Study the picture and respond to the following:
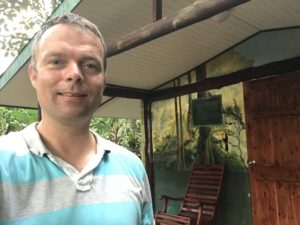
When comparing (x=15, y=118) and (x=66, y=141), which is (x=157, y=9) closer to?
(x=66, y=141)

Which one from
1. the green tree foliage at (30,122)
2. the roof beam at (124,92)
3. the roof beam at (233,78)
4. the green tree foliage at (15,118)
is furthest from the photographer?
the green tree foliage at (15,118)

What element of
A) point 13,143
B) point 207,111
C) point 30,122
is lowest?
point 13,143

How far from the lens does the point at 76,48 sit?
95 cm

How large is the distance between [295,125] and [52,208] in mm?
3643

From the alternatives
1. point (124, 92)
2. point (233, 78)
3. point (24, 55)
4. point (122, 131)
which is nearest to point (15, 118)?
point (122, 131)

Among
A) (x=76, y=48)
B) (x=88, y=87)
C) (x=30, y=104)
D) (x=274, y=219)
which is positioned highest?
(x=30, y=104)

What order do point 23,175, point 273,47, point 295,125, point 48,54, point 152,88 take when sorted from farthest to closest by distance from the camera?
point 152,88 → point 273,47 → point 295,125 → point 48,54 → point 23,175

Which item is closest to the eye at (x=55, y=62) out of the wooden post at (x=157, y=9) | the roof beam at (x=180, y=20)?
the roof beam at (x=180, y=20)

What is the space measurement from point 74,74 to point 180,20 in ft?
5.70

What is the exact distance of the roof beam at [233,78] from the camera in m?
4.16

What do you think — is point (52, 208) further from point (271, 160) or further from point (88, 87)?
point (271, 160)

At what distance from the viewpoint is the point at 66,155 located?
3.10 ft

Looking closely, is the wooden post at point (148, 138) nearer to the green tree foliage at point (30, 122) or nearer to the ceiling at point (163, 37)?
the ceiling at point (163, 37)

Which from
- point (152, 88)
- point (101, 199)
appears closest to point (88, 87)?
point (101, 199)
